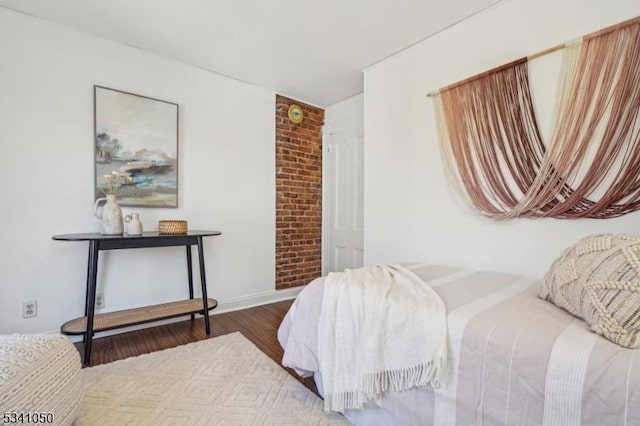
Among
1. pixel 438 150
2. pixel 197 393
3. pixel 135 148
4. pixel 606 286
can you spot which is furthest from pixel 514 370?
pixel 135 148

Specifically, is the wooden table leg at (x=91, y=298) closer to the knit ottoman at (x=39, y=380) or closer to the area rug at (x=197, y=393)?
the area rug at (x=197, y=393)

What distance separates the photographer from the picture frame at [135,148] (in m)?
2.29

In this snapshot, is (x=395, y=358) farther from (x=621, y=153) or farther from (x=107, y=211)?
(x=107, y=211)

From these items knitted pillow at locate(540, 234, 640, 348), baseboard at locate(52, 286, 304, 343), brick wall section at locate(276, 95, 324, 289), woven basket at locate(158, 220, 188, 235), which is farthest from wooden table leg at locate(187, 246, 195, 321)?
knitted pillow at locate(540, 234, 640, 348)

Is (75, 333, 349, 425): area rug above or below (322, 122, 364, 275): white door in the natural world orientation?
below

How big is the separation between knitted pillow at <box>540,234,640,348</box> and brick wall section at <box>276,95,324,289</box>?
2.70 m

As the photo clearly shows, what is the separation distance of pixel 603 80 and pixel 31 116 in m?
3.53

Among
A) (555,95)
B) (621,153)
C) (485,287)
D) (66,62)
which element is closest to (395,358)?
(485,287)

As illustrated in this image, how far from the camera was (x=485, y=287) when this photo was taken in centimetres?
147

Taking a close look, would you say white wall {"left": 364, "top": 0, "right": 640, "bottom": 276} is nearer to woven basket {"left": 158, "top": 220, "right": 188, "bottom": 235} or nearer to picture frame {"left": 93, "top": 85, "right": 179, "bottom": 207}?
woven basket {"left": 158, "top": 220, "right": 188, "bottom": 235}

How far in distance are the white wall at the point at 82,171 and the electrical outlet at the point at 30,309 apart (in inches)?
1.2

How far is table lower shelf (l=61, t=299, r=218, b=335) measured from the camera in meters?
1.99

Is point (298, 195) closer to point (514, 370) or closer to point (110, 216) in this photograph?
point (110, 216)

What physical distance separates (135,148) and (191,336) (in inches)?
64.0
